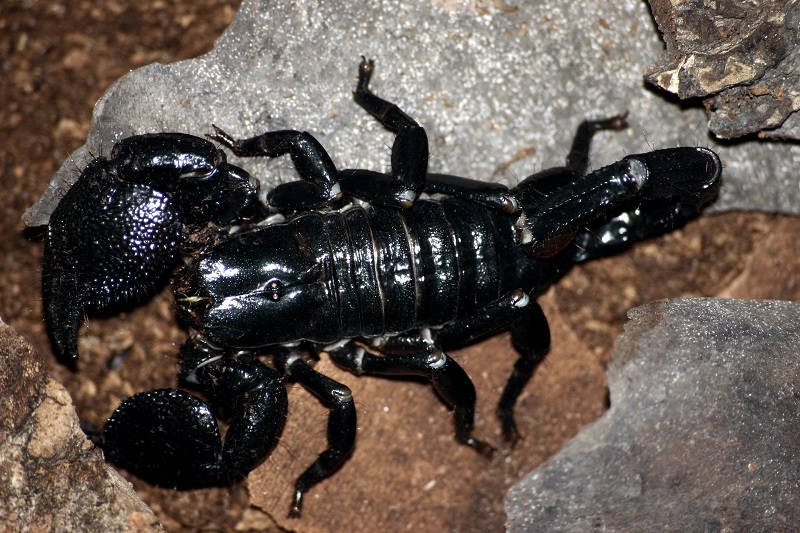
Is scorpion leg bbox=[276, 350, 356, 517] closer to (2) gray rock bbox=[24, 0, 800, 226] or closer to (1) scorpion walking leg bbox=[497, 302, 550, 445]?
(1) scorpion walking leg bbox=[497, 302, 550, 445]

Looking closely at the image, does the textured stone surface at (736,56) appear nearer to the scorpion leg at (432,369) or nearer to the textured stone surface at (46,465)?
the scorpion leg at (432,369)

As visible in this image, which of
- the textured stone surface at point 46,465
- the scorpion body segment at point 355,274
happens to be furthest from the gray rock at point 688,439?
the textured stone surface at point 46,465

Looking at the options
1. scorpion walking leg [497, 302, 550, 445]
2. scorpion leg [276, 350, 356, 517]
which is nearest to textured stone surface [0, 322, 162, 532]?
scorpion leg [276, 350, 356, 517]

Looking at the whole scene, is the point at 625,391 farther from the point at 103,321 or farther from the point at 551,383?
the point at 103,321

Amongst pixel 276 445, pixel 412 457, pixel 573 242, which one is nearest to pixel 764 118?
pixel 573 242

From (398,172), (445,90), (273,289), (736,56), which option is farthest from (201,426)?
(736,56)

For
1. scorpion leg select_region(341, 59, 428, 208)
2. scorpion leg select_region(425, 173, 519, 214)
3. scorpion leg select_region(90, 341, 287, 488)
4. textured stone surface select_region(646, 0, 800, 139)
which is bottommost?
scorpion leg select_region(90, 341, 287, 488)

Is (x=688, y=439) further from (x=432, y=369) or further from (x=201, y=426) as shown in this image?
(x=201, y=426)
